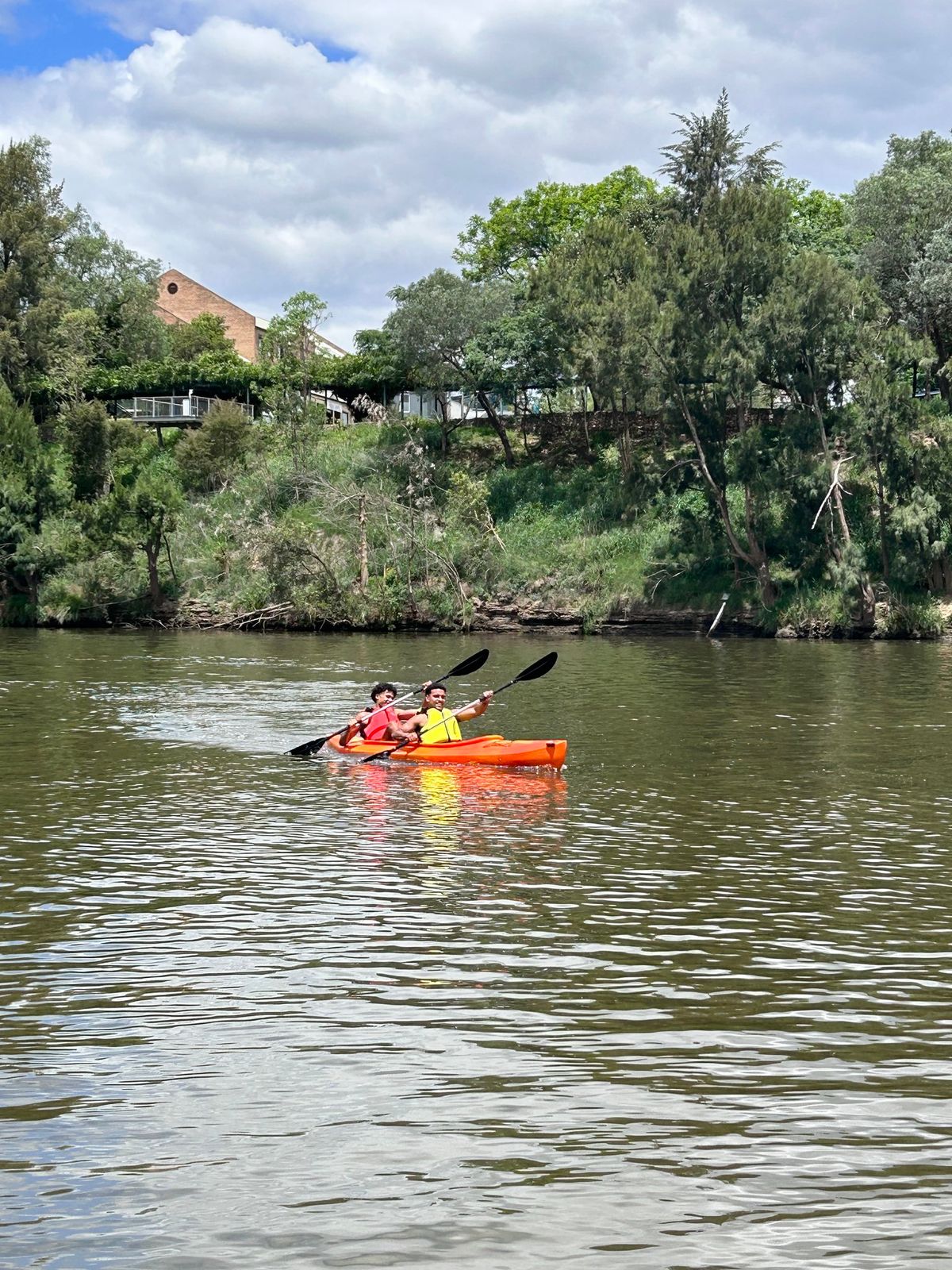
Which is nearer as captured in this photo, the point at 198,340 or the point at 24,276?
the point at 24,276

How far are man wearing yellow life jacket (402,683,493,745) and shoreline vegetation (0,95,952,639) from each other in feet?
110

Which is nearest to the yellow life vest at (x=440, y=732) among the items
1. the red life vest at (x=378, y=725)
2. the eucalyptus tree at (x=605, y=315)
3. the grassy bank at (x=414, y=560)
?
the red life vest at (x=378, y=725)

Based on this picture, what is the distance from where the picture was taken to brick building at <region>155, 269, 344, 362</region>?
112m

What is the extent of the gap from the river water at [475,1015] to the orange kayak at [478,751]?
1.43 ft

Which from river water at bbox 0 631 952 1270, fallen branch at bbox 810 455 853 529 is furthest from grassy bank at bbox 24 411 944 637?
river water at bbox 0 631 952 1270

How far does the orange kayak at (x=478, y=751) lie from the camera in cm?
2178

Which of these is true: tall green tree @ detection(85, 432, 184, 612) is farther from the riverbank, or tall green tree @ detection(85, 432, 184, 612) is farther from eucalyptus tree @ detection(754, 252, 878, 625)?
eucalyptus tree @ detection(754, 252, 878, 625)

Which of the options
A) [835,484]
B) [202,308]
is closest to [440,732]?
[835,484]

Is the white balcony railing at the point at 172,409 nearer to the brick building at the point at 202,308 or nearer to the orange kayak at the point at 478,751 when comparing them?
the brick building at the point at 202,308

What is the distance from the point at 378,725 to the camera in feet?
78.3

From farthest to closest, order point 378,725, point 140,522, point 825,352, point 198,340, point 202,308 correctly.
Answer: point 202,308
point 198,340
point 140,522
point 825,352
point 378,725

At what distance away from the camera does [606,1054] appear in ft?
30.0

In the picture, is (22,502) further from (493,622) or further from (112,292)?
(112,292)

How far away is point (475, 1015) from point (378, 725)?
1407 centimetres
